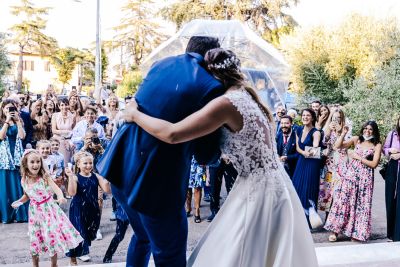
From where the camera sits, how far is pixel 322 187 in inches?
282

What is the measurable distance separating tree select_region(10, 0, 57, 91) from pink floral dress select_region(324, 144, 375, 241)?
44490mm

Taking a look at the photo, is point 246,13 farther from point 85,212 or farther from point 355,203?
point 85,212

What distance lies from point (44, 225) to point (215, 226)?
2364mm

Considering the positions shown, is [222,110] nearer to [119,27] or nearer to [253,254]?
[253,254]

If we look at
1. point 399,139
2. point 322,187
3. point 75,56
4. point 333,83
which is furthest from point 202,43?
point 75,56

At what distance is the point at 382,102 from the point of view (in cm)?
1223

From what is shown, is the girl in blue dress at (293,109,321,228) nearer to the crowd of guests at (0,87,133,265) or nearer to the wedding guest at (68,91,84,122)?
the crowd of guests at (0,87,133,265)

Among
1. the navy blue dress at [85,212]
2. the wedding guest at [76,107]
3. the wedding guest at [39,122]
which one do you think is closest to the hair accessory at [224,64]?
the navy blue dress at [85,212]

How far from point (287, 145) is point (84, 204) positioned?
3.26 metres

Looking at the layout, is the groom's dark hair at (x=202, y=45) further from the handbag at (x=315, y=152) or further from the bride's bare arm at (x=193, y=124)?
the handbag at (x=315, y=152)

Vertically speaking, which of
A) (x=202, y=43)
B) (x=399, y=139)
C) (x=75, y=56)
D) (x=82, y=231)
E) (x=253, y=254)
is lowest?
(x=82, y=231)

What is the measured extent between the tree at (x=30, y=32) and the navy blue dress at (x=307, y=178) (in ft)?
144

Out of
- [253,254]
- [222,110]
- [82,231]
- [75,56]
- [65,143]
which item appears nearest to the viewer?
[222,110]

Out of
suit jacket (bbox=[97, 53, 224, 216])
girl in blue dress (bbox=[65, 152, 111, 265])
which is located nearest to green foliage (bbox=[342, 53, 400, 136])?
girl in blue dress (bbox=[65, 152, 111, 265])
